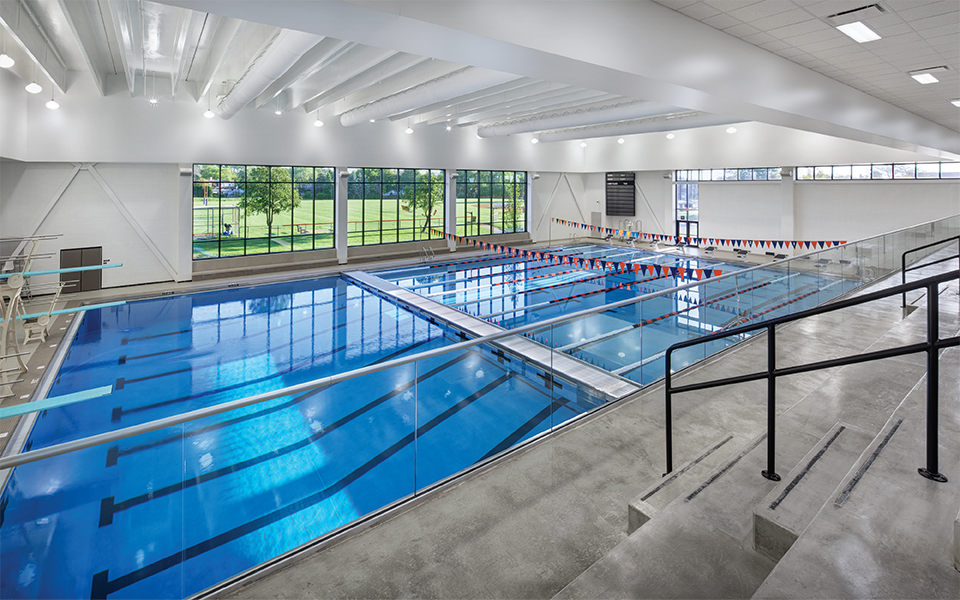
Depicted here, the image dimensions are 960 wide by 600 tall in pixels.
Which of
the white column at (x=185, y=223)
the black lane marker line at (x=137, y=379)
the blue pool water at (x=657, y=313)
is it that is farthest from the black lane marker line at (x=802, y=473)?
the white column at (x=185, y=223)

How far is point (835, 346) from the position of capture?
5.43m

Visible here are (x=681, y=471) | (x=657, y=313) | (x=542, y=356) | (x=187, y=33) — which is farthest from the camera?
(x=187, y=33)

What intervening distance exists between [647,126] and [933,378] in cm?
1491

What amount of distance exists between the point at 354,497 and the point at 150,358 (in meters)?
7.61

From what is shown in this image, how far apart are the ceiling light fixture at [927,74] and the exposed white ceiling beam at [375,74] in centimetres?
752

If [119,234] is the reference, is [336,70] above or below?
above

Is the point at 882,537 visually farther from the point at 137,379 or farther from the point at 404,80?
the point at 404,80

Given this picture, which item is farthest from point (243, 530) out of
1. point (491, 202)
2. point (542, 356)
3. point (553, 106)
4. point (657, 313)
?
point (491, 202)

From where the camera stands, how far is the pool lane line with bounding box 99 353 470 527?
8.48 feet

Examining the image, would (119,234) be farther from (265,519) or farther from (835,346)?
(835,346)

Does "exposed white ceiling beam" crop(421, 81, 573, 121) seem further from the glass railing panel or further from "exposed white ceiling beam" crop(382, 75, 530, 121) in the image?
the glass railing panel

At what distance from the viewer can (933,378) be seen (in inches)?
76.7

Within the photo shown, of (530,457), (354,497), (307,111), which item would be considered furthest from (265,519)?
(307,111)

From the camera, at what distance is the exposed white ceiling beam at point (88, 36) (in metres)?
7.41
